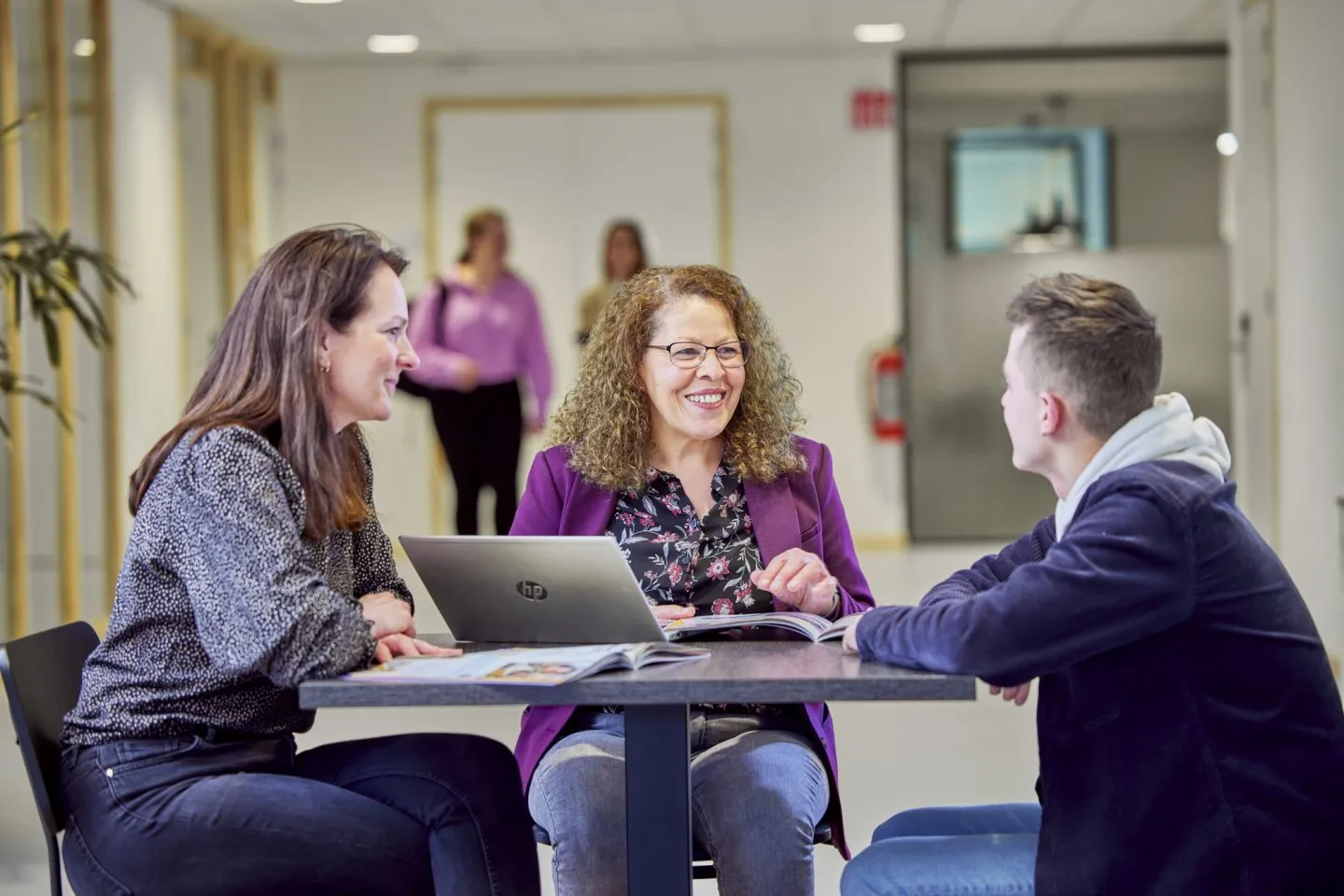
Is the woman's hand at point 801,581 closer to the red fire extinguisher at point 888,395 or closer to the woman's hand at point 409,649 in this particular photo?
the woman's hand at point 409,649

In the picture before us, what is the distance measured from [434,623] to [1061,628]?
4.79 meters

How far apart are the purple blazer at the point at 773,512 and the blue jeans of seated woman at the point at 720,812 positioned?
0.25m

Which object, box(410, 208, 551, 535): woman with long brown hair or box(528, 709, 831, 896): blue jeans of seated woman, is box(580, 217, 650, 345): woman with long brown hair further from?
box(528, 709, 831, 896): blue jeans of seated woman

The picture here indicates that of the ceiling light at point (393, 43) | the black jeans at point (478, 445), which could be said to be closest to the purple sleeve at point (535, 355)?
the black jeans at point (478, 445)

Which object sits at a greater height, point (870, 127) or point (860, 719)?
point (870, 127)

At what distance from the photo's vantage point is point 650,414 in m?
2.58

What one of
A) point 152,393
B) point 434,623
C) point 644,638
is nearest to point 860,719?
point 434,623

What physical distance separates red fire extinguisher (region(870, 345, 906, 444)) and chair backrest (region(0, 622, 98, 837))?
7.22m

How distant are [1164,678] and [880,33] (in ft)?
24.4

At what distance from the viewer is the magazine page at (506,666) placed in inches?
65.2

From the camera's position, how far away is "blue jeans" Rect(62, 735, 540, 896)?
179 cm

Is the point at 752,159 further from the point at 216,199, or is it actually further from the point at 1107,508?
the point at 1107,508

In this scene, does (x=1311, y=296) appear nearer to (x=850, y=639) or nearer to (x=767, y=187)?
(x=767, y=187)

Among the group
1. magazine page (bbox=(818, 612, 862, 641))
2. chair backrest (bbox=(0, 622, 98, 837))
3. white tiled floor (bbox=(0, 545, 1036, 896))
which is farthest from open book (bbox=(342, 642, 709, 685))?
white tiled floor (bbox=(0, 545, 1036, 896))
